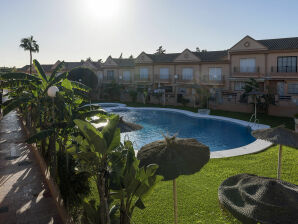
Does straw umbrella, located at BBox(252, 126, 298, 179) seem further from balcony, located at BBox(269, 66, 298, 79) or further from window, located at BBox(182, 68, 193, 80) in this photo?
window, located at BBox(182, 68, 193, 80)

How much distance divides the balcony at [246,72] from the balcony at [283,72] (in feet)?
5.49

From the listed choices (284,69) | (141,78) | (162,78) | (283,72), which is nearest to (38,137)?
(283,72)

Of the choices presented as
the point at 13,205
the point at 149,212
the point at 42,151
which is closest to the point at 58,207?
the point at 13,205

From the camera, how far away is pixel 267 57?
101 feet

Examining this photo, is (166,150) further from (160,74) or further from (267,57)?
(160,74)

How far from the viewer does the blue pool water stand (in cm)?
1988

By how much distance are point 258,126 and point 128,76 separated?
29.9 meters

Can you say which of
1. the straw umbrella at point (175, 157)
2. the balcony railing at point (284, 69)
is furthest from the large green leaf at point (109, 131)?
the balcony railing at point (284, 69)

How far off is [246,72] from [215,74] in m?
4.93

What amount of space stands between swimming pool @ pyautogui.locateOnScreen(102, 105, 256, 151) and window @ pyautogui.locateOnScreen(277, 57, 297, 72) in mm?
10857

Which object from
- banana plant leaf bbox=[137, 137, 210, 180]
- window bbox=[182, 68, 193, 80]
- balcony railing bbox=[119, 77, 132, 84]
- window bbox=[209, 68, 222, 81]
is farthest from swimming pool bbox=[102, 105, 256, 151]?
balcony railing bbox=[119, 77, 132, 84]

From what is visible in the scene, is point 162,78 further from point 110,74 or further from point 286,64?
point 286,64

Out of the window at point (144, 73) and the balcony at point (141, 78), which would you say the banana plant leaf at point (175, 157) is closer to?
the balcony at point (141, 78)

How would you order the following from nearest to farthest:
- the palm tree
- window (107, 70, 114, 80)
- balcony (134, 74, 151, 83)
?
1. balcony (134, 74, 151, 83)
2. window (107, 70, 114, 80)
3. the palm tree
